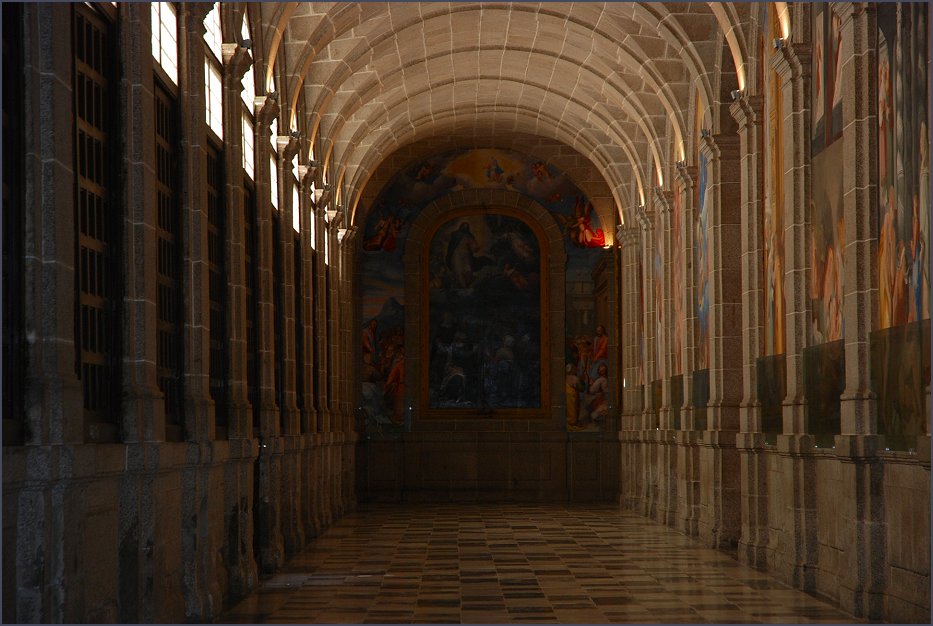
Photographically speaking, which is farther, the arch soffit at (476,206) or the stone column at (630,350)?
the arch soffit at (476,206)

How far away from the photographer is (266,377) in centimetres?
2122

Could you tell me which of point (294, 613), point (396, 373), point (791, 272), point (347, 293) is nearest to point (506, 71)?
point (347, 293)

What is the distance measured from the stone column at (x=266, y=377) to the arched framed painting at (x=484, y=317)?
18.2m

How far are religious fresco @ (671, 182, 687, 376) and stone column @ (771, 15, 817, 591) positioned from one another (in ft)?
31.0

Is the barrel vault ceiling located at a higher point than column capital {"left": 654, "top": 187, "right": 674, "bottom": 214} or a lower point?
higher

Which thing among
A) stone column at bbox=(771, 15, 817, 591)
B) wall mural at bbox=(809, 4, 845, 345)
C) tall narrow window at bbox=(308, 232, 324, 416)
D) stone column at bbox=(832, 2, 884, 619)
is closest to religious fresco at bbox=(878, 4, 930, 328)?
stone column at bbox=(832, 2, 884, 619)

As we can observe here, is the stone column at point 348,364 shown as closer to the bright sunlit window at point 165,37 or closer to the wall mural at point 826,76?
the wall mural at point 826,76

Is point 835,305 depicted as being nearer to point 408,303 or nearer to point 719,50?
point 719,50

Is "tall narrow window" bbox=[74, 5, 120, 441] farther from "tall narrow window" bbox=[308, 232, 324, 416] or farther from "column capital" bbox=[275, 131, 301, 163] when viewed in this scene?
"tall narrow window" bbox=[308, 232, 324, 416]

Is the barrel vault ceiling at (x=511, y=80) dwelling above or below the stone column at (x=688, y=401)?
above

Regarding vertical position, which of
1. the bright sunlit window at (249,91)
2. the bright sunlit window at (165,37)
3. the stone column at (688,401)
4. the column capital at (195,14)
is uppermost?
the bright sunlit window at (249,91)

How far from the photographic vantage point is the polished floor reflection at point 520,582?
1489 cm

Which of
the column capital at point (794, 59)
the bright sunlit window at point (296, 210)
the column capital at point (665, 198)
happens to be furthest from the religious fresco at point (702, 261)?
the bright sunlit window at point (296, 210)

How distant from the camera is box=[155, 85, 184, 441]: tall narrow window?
1469 centimetres
